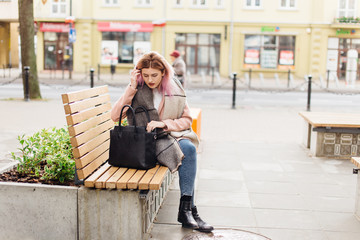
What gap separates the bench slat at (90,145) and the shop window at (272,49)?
92.5 feet

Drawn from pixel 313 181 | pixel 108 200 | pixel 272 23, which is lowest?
pixel 313 181

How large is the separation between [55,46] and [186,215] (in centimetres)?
3103

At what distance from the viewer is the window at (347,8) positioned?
31.7m

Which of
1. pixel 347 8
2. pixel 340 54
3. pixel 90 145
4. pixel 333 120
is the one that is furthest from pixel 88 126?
pixel 347 8

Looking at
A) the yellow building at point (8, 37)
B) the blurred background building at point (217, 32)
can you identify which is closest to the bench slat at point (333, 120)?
the blurred background building at point (217, 32)

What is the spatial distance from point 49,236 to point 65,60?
Result: 30.9 m

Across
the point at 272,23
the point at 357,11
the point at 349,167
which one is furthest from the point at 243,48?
the point at 349,167

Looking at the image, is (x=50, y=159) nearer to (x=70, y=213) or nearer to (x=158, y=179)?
(x=70, y=213)

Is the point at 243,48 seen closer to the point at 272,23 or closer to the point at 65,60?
the point at 272,23

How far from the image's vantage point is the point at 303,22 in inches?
1253

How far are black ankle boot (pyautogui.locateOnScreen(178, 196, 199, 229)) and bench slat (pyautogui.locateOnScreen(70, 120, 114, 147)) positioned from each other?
37.2 inches

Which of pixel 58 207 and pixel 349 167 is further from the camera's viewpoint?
pixel 349 167

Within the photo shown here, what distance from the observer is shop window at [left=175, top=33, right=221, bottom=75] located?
32.7m

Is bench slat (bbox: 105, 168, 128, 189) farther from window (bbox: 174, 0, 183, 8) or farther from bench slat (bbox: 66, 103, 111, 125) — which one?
window (bbox: 174, 0, 183, 8)
